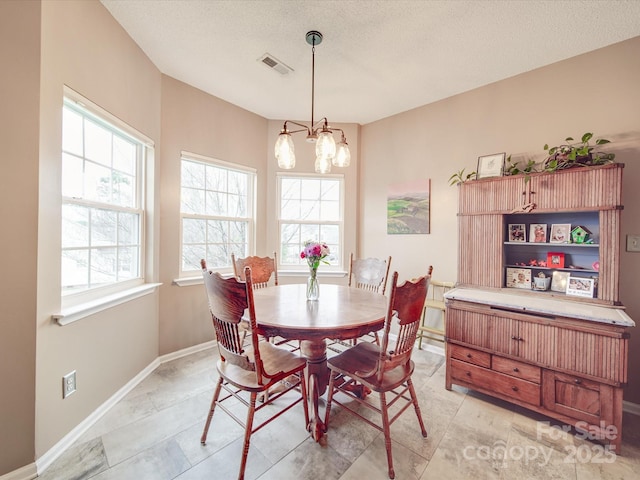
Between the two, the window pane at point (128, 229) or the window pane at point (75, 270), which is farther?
the window pane at point (128, 229)

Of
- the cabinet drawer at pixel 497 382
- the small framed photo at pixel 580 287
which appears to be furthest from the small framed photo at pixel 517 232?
the cabinet drawer at pixel 497 382

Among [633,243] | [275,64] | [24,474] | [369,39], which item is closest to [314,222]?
[275,64]

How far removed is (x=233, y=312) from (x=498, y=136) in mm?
2932

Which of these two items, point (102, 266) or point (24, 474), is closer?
point (24, 474)

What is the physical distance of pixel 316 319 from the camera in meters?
1.60

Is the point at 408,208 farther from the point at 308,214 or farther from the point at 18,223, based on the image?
the point at 18,223

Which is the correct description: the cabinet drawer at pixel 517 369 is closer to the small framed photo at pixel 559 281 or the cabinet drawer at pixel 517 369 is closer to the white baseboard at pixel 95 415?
the small framed photo at pixel 559 281

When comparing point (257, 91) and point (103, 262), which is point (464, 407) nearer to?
point (103, 262)

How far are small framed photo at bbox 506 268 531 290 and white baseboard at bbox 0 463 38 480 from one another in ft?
11.2

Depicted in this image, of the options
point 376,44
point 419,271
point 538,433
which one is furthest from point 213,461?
point 376,44

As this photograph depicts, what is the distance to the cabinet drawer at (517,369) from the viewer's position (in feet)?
6.21

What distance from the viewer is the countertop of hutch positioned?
165 centimetres

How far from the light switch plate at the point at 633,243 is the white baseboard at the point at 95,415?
4.02 meters

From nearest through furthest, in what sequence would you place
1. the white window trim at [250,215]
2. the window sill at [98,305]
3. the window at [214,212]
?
the window sill at [98,305]
the white window trim at [250,215]
the window at [214,212]
